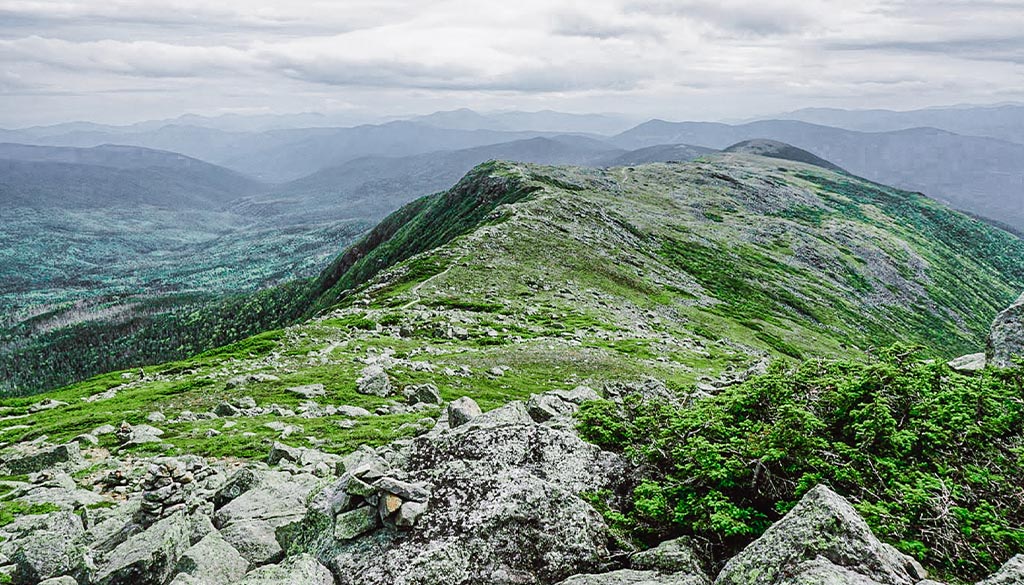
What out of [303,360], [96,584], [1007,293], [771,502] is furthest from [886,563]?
[1007,293]

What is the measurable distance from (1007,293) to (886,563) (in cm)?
22881

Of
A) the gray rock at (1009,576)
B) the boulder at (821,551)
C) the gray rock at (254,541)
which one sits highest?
the gray rock at (1009,576)

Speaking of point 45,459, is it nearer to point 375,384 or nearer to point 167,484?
point 167,484

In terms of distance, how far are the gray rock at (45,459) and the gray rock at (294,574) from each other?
1582cm

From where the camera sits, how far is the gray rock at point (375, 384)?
31.8 m

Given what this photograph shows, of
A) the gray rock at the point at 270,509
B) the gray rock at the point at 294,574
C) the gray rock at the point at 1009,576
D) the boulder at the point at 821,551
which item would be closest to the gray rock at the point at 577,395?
the gray rock at the point at 270,509

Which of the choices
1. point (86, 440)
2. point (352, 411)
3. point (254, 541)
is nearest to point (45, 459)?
point (86, 440)

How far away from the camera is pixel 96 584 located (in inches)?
485

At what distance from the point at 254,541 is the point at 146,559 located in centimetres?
224

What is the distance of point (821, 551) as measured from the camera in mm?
9078

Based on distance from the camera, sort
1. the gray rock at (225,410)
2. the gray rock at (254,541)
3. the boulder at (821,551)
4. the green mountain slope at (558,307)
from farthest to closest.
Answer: the green mountain slope at (558,307), the gray rock at (225,410), the gray rock at (254,541), the boulder at (821,551)

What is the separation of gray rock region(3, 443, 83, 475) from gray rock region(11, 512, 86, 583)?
8912mm

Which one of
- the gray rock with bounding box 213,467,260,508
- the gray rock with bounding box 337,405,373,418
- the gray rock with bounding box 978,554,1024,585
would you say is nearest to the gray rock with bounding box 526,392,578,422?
the gray rock with bounding box 213,467,260,508

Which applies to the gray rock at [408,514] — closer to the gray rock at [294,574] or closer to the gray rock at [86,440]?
the gray rock at [294,574]
